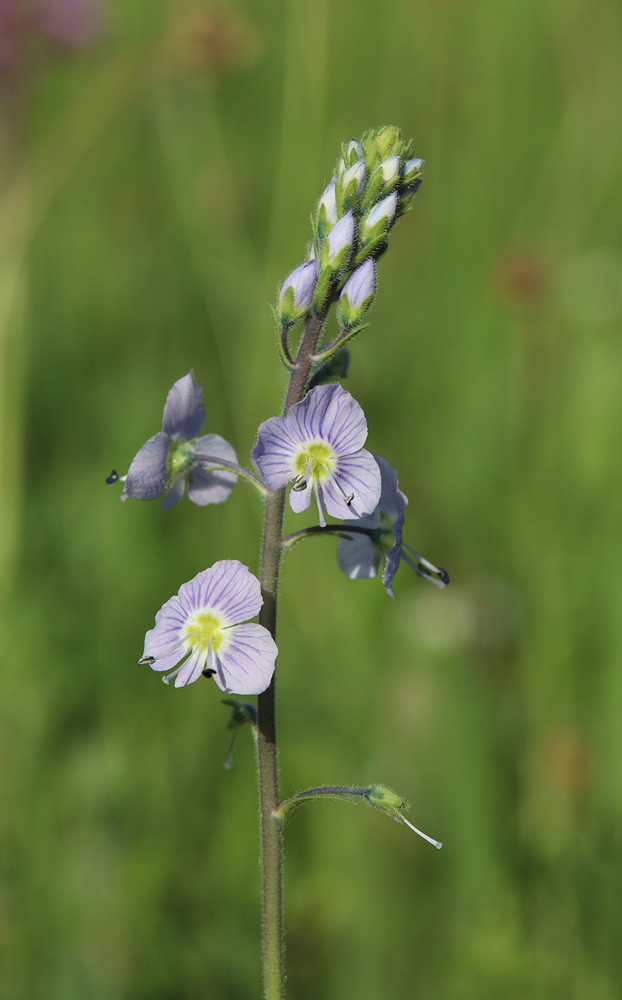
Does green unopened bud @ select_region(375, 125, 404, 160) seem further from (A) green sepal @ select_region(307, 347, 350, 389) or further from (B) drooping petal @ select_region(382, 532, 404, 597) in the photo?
(B) drooping petal @ select_region(382, 532, 404, 597)

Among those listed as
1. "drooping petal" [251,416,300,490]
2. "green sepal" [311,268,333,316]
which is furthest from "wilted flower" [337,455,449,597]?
"green sepal" [311,268,333,316]

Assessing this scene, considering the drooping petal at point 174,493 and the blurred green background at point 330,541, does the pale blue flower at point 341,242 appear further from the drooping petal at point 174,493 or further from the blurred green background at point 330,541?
the blurred green background at point 330,541

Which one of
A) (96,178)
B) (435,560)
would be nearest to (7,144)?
(96,178)

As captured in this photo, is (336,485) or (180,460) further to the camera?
(180,460)

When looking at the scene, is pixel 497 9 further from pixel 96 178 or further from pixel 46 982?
pixel 46 982

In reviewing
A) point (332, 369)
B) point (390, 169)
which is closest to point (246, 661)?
point (332, 369)

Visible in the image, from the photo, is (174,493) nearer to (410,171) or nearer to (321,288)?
(321,288)

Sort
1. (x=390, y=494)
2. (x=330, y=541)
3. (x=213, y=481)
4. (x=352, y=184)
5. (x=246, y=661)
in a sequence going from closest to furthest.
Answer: (x=246, y=661) < (x=352, y=184) < (x=390, y=494) < (x=213, y=481) < (x=330, y=541)
